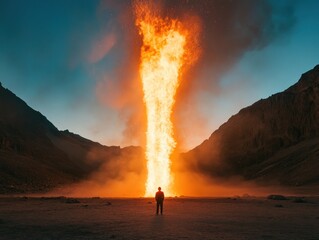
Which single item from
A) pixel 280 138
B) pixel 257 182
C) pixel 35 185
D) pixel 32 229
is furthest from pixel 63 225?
pixel 280 138

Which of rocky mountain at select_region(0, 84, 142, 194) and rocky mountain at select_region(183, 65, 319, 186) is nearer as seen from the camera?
rocky mountain at select_region(0, 84, 142, 194)

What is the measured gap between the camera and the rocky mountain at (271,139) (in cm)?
14038

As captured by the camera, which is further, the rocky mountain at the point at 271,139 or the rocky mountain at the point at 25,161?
the rocky mountain at the point at 271,139

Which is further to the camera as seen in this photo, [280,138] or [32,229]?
[280,138]

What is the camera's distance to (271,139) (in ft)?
552

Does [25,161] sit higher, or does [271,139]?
[271,139]

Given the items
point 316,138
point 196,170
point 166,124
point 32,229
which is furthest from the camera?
point 196,170

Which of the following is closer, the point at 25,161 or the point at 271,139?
the point at 25,161

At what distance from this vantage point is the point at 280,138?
16512cm

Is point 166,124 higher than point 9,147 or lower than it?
lower

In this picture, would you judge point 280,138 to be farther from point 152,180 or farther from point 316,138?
point 152,180

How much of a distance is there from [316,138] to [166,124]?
3761 inches

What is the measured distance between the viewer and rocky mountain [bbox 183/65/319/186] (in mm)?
140375

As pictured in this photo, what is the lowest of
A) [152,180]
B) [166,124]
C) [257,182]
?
[152,180]
